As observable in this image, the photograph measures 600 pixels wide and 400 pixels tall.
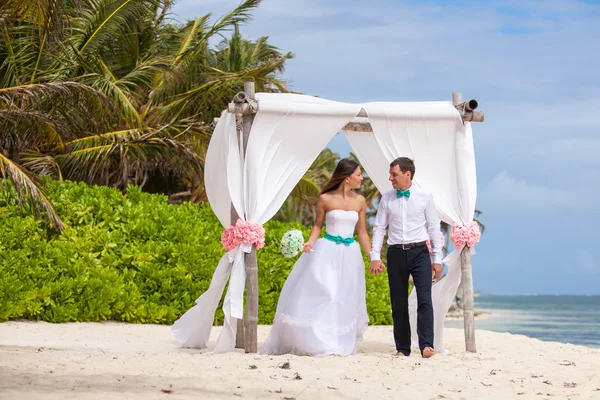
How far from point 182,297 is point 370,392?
7.39 meters

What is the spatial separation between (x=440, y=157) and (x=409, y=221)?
1.41 meters

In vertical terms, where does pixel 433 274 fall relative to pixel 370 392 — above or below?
above

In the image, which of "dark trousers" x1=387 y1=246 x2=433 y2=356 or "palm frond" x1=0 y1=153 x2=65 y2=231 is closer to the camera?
"dark trousers" x1=387 y1=246 x2=433 y2=356

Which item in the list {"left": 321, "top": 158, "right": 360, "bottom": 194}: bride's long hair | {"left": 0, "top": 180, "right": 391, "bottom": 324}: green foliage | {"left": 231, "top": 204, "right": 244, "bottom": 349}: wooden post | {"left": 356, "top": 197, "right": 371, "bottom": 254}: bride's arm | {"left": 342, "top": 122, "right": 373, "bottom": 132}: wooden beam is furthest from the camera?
{"left": 0, "top": 180, "right": 391, "bottom": 324}: green foliage

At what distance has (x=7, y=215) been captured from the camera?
42.2 ft

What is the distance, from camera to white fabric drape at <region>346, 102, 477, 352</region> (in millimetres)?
9930

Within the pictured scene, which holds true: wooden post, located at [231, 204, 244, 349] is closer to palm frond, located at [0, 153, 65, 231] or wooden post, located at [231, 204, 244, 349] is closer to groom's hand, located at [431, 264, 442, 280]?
groom's hand, located at [431, 264, 442, 280]

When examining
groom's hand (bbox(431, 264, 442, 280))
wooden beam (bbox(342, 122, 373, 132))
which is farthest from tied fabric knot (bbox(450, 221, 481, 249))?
wooden beam (bbox(342, 122, 373, 132))

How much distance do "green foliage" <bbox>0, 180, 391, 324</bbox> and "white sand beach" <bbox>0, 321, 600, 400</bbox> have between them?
2492 millimetres

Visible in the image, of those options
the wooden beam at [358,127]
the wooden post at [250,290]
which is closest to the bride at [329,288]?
the wooden post at [250,290]

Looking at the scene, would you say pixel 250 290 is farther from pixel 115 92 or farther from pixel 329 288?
pixel 115 92

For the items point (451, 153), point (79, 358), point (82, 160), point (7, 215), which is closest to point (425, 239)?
point (451, 153)

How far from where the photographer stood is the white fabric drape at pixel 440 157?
32.6ft

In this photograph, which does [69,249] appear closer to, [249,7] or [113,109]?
[113,109]
